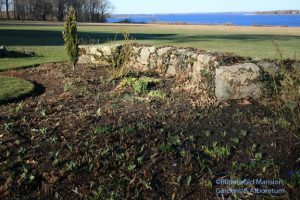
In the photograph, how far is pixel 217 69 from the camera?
676 cm

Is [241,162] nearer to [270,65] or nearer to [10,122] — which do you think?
[270,65]

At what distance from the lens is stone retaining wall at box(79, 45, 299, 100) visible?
6516mm

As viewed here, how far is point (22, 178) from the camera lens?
3955 millimetres

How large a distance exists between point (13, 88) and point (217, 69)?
432 cm

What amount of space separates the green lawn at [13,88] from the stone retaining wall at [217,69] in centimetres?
319

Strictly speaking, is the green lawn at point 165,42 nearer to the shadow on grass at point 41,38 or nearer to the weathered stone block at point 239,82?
the shadow on grass at point 41,38

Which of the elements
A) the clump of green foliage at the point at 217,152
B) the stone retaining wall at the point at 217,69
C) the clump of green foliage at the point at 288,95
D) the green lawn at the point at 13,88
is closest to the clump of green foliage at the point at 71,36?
the green lawn at the point at 13,88

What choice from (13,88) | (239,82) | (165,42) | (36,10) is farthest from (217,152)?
(36,10)

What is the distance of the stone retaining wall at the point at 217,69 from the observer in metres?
6.52

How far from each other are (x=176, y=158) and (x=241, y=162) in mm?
732

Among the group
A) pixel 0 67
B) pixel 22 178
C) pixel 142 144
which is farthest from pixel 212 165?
pixel 0 67

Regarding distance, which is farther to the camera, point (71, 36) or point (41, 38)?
point (41, 38)

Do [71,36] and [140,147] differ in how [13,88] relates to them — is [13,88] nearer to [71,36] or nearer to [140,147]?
[71,36]

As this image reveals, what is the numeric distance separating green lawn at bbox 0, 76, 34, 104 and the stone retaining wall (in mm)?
3188
